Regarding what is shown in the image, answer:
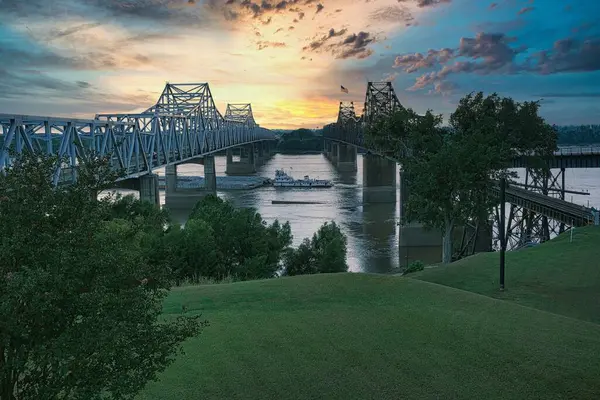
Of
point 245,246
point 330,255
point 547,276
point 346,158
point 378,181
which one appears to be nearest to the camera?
point 547,276

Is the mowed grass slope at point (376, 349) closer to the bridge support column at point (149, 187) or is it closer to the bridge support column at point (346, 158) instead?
the bridge support column at point (149, 187)

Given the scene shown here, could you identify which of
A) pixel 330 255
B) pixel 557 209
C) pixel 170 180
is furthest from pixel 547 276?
pixel 170 180

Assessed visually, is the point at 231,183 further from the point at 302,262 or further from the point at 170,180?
the point at 302,262

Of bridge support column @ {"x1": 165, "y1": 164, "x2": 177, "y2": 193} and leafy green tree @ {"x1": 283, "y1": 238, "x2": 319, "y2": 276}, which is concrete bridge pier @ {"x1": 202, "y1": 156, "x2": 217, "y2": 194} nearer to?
bridge support column @ {"x1": 165, "y1": 164, "x2": 177, "y2": 193}

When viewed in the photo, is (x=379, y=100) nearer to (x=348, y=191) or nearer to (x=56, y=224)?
(x=348, y=191)

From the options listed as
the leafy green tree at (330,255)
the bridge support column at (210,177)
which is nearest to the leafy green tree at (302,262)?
the leafy green tree at (330,255)

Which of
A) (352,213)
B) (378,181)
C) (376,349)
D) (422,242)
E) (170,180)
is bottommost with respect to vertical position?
(422,242)

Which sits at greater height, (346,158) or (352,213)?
(346,158)

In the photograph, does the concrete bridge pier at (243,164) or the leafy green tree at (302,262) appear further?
the concrete bridge pier at (243,164)
